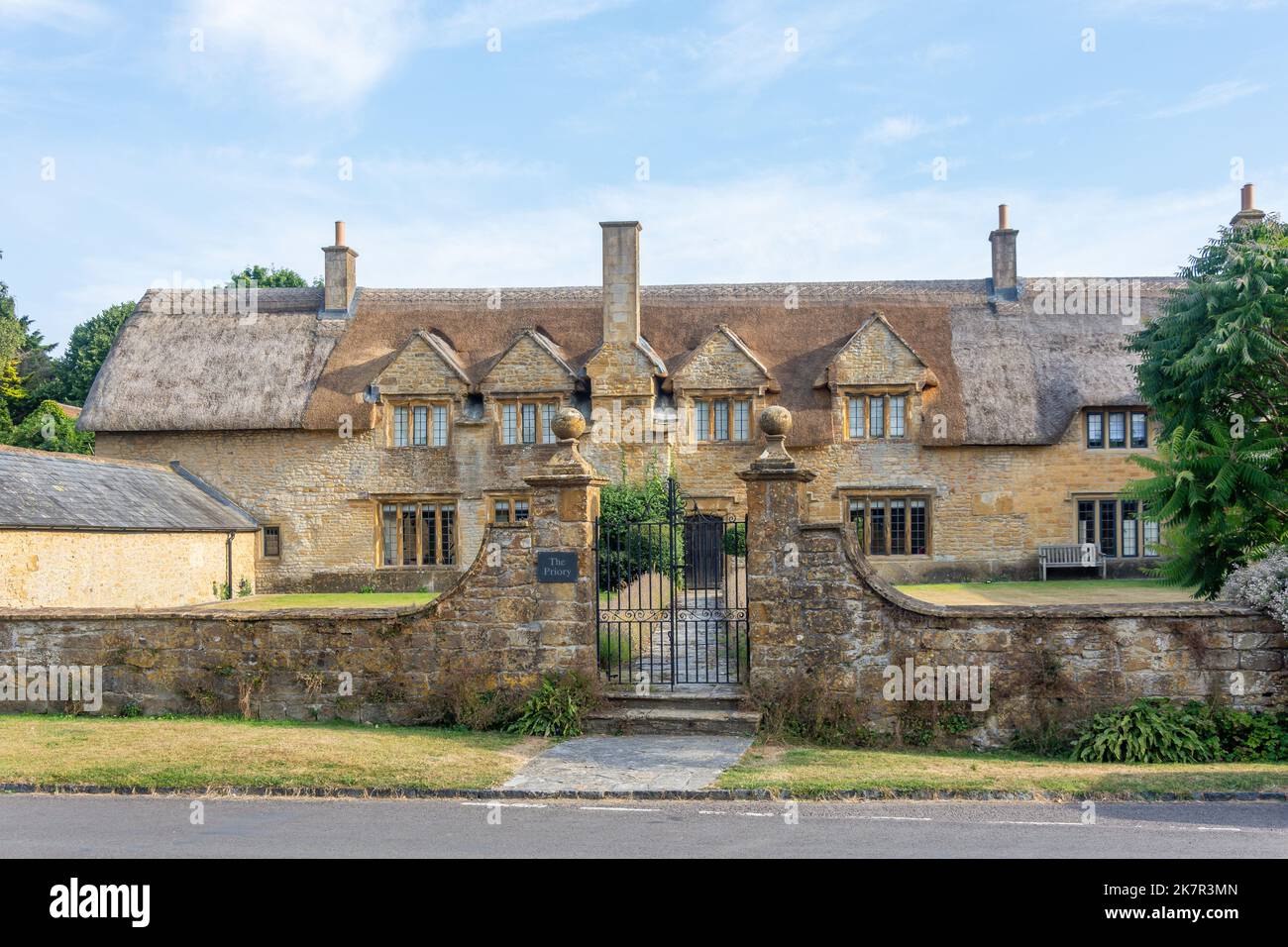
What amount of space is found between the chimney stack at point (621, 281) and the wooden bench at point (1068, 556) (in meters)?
12.5

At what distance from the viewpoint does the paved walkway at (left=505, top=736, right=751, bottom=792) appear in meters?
9.28

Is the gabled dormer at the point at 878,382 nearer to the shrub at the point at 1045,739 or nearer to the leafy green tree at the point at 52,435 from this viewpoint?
the shrub at the point at 1045,739

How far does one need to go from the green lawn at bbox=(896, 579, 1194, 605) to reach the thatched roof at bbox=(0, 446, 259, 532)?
1735 centimetres

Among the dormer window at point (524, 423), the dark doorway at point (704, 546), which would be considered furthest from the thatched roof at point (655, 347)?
the dark doorway at point (704, 546)

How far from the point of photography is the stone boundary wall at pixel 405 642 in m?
11.9

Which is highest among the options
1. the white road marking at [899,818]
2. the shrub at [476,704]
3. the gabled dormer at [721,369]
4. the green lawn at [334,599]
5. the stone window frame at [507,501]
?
the gabled dormer at [721,369]

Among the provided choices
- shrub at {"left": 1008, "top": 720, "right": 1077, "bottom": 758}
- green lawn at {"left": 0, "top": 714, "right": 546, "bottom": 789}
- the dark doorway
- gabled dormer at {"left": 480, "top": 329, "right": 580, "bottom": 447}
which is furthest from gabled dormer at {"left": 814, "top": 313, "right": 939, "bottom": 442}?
green lawn at {"left": 0, "top": 714, "right": 546, "bottom": 789}

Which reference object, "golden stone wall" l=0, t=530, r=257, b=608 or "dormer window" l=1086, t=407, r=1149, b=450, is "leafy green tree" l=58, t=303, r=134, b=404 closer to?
"golden stone wall" l=0, t=530, r=257, b=608

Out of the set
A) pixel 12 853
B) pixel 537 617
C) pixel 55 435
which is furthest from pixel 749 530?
pixel 55 435

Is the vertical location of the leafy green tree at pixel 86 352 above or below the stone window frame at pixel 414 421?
above

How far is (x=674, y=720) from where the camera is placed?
11328 millimetres

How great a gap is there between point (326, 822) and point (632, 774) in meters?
2.75

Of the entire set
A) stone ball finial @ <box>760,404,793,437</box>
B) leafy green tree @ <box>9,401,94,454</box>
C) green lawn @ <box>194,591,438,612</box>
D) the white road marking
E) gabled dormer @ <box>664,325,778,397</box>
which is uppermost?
gabled dormer @ <box>664,325,778,397</box>
